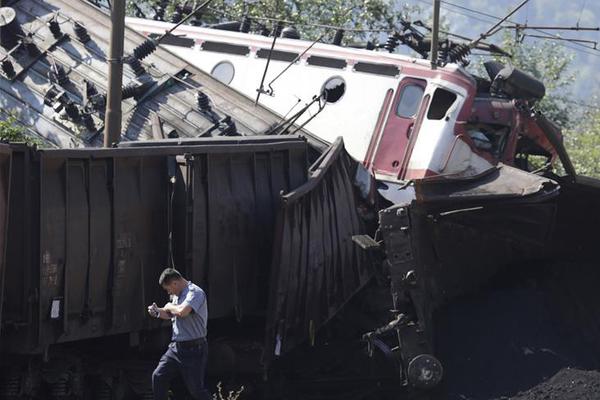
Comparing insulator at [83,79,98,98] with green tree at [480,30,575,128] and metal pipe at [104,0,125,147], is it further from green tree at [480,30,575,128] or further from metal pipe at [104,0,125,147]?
green tree at [480,30,575,128]

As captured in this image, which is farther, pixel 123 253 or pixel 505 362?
pixel 505 362

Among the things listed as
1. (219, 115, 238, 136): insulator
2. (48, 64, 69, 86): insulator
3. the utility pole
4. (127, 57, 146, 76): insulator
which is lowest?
(219, 115, 238, 136): insulator

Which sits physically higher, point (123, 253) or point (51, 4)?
point (51, 4)

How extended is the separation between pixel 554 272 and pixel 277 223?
13.7ft

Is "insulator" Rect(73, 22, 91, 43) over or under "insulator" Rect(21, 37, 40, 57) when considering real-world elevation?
over

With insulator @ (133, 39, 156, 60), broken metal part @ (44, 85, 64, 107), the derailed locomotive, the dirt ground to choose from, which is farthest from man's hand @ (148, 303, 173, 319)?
insulator @ (133, 39, 156, 60)

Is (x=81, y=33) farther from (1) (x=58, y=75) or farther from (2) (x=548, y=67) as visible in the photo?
(2) (x=548, y=67)

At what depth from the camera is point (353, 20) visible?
30.4m

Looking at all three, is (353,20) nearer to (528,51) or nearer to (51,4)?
(51,4)

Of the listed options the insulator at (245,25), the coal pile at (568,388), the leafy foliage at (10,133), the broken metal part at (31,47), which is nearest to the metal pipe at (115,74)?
the leafy foliage at (10,133)

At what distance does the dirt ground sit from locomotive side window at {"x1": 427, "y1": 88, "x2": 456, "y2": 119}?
3258 mm

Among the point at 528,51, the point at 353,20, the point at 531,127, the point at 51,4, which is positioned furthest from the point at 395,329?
the point at 528,51

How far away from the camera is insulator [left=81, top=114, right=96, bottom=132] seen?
49.3 feet

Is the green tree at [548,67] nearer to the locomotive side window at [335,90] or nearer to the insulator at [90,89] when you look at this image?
the locomotive side window at [335,90]
